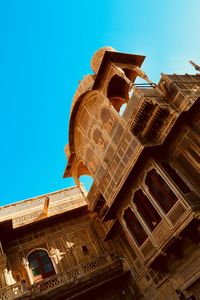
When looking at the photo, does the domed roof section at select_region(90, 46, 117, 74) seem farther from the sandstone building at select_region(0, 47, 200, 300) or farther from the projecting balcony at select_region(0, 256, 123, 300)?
the projecting balcony at select_region(0, 256, 123, 300)

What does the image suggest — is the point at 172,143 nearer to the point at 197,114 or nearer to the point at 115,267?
the point at 197,114

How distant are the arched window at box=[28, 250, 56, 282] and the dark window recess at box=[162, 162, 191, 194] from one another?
8482 mm

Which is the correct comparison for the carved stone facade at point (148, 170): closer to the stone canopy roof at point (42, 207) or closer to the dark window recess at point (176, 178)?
the dark window recess at point (176, 178)

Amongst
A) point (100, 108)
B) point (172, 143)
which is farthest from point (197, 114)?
point (100, 108)

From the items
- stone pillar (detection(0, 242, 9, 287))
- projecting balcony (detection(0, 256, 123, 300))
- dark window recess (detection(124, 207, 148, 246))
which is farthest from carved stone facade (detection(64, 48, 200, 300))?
stone pillar (detection(0, 242, 9, 287))

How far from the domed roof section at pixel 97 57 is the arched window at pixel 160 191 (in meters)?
7.15

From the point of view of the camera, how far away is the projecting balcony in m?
12.3

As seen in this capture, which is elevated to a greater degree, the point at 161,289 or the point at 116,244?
the point at 116,244

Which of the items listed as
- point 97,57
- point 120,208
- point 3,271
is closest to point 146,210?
point 120,208

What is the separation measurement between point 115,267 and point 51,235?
4355 millimetres

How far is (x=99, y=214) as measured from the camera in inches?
630

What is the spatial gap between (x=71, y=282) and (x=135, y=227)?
407 centimetres

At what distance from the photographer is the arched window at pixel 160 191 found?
1098cm

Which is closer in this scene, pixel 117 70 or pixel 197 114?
pixel 197 114
